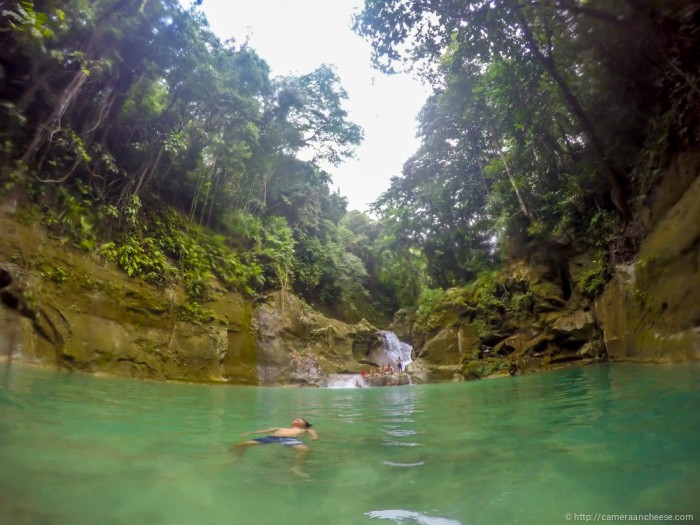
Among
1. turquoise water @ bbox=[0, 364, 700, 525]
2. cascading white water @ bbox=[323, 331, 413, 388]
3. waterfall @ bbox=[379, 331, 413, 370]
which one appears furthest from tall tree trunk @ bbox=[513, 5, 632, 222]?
waterfall @ bbox=[379, 331, 413, 370]

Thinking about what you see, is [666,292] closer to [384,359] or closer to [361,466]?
[361,466]

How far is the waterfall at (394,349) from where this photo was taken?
20.8 meters

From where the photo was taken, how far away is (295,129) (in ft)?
60.0

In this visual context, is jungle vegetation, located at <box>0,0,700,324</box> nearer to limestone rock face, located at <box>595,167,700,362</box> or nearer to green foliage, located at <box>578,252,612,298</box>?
green foliage, located at <box>578,252,612,298</box>

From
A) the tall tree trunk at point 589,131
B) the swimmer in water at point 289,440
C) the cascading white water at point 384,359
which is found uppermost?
the tall tree trunk at point 589,131

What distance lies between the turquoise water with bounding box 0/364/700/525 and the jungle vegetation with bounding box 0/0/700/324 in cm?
207

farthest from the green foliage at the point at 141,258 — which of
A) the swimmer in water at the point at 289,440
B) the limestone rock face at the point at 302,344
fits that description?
the swimmer in water at the point at 289,440

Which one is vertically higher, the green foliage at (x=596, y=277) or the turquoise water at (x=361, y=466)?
the green foliage at (x=596, y=277)

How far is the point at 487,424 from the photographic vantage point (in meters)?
4.99

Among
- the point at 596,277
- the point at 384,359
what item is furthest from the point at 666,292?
the point at 384,359

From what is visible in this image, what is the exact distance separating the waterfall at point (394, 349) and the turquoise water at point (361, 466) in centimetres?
1519

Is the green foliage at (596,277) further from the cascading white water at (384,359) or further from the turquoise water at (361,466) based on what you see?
the turquoise water at (361,466)

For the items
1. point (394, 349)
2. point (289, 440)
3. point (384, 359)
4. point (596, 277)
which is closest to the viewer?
point (289, 440)

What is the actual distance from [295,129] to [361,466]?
17.1 metres
